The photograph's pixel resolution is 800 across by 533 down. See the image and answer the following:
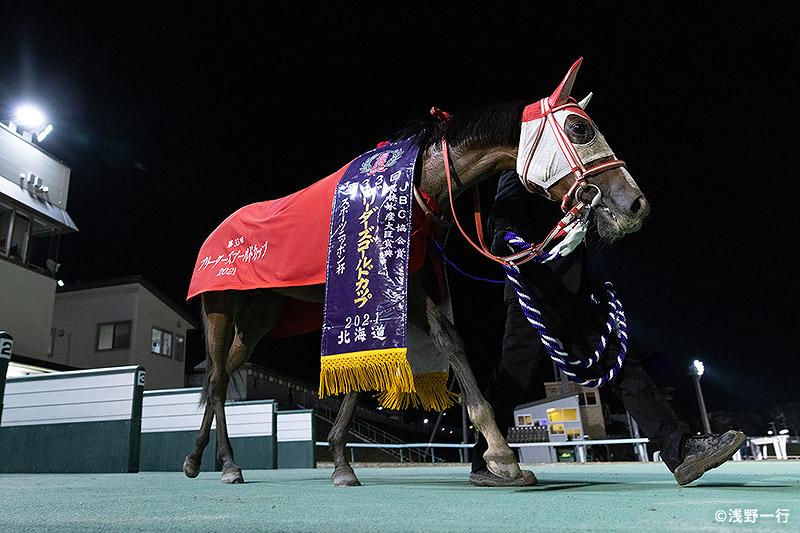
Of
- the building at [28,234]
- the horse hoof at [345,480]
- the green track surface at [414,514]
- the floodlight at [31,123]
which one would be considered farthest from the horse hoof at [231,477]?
the floodlight at [31,123]

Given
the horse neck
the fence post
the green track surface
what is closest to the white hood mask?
the horse neck

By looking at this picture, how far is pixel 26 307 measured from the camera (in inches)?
491

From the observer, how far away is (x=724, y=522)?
1159 millimetres

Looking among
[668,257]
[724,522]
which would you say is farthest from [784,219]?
[724,522]

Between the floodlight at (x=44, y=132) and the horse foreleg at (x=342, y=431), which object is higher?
the floodlight at (x=44, y=132)

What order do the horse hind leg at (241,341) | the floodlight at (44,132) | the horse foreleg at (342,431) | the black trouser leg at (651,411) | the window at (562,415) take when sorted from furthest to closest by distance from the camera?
the window at (562,415), the floodlight at (44,132), the horse hind leg at (241,341), the horse foreleg at (342,431), the black trouser leg at (651,411)

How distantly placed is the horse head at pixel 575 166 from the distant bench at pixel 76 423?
197 inches

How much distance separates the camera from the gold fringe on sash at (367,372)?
244cm

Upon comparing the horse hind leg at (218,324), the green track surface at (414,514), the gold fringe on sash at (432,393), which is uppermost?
the horse hind leg at (218,324)

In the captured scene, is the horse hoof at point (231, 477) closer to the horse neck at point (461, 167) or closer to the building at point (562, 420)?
the horse neck at point (461, 167)

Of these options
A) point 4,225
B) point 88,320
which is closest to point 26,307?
point 4,225

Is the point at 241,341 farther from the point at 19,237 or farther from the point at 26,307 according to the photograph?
the point at 19,237

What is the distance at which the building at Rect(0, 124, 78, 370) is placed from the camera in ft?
39.4

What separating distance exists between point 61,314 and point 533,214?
62.1ft
